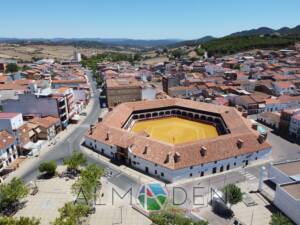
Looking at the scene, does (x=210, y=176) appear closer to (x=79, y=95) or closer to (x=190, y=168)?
(x=190, y=168)

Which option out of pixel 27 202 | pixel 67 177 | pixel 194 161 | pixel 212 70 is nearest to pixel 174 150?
pixel 194 161

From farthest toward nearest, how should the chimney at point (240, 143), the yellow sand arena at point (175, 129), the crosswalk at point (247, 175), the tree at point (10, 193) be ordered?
1. the yellow sand arena at point (175, 129)
2. the chimney at point (240, 143)
3. the crosswalk at point (247, 175)
4. the tree at point (10, 193)

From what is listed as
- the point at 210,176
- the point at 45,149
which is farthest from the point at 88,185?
the point at 45,149

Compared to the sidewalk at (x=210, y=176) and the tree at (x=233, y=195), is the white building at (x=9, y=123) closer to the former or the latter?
the sidewalk at (x=210, y=176)

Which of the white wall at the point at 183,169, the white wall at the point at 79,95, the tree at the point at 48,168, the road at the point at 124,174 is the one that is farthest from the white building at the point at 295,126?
the white wall at the point at 79,95

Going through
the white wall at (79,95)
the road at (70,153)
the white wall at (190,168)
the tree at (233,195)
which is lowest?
the road at (70,153)

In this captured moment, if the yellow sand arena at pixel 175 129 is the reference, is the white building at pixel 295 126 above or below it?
above

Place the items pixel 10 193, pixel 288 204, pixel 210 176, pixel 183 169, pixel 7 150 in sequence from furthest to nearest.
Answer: pixel 7 150 → pixel 210 176 → pixel 183 169 → pixel 10 193 → pixel 288 204

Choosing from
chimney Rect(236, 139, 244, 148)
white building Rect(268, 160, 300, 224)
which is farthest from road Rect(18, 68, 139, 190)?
white building Rect(268, 160, 300, 224)

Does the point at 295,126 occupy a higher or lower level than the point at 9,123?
lower

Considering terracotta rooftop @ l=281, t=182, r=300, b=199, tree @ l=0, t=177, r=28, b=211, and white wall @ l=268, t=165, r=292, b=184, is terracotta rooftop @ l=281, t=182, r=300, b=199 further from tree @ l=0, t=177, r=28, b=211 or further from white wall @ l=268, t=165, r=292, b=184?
tree @ l=0, t=177, r=28, b=211
